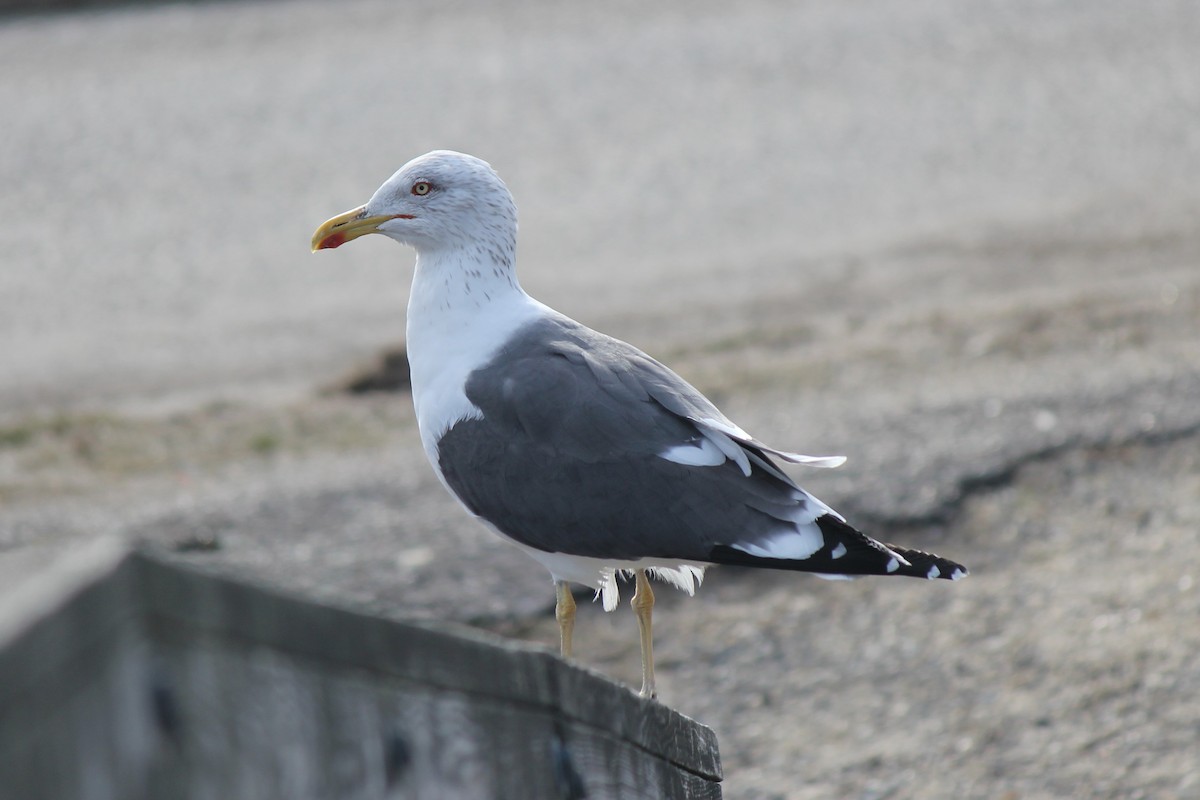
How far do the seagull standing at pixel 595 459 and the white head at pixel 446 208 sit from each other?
0.09 metres

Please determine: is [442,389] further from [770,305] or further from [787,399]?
[770,305]

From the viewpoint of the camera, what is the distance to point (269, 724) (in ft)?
3.77

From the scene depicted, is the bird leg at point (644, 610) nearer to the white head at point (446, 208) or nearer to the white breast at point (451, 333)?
the white breast at point (451, 333)

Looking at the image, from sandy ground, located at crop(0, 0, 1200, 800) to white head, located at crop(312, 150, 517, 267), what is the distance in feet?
2.80

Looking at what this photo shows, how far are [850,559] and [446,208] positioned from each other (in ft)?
3.81

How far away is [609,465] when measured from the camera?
2822mm

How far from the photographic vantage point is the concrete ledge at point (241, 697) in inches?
36.5

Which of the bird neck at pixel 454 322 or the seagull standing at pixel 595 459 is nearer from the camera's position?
the seagull standing at pixel 595 459

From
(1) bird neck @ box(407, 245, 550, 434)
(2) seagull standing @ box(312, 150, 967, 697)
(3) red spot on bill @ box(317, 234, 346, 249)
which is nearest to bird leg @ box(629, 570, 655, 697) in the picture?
(2) seagull standing @ box(312, 150, 967, 697)

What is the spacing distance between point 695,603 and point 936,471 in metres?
0.99

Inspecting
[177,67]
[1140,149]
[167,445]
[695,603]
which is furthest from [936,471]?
[177,67]

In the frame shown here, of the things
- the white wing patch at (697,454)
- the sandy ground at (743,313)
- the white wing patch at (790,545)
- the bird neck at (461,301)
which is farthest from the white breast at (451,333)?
the white wing patch at (790,545)

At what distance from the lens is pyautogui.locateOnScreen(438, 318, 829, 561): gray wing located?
2.79 meters

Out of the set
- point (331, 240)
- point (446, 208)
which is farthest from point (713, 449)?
point (331, 240)
